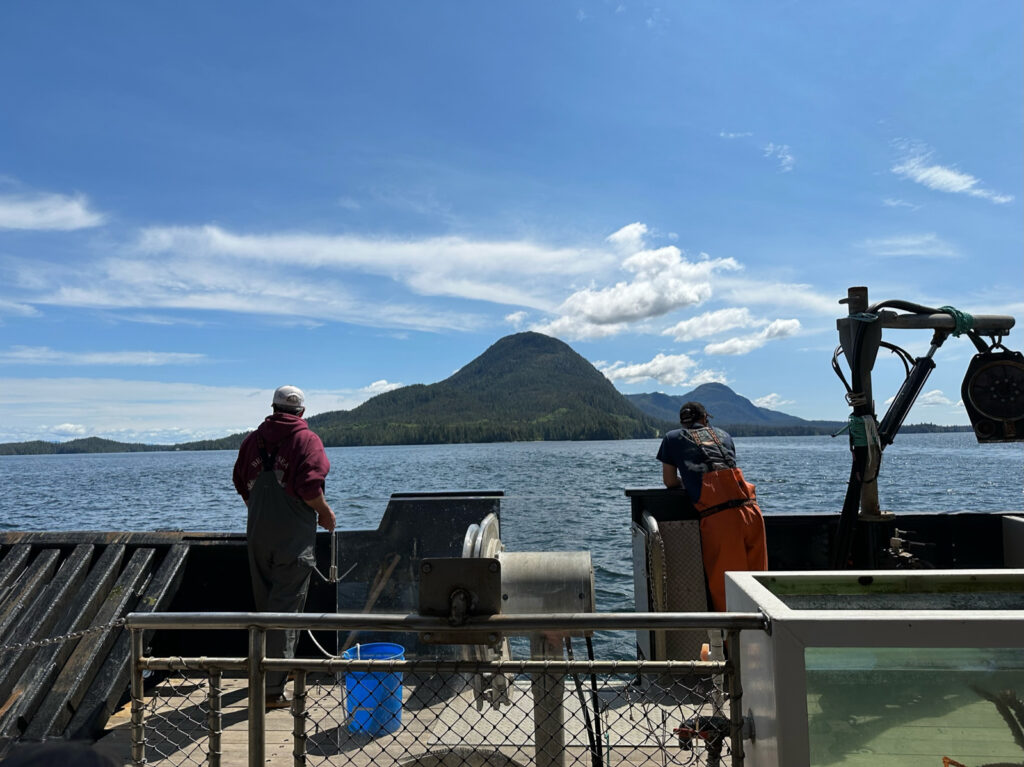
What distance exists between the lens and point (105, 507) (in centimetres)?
3972

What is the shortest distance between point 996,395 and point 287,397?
447cm

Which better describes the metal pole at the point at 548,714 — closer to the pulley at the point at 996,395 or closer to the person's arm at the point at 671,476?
the person's arm at the point at 671,476

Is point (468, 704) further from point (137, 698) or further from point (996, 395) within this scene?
point (996, 395)

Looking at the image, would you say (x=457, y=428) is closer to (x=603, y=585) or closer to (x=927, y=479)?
(x=927, y=479)

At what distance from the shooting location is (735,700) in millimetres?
2045

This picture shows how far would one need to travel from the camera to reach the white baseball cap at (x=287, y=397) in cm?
450

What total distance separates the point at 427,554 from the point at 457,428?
590 feet

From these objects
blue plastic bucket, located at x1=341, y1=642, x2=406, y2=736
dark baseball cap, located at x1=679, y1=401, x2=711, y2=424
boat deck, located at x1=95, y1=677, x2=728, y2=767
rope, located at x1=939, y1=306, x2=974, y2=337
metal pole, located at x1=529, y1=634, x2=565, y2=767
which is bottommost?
boat deck, located at x1=95, y1=677, x2=728, y2=767

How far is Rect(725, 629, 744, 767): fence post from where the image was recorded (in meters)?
2.00

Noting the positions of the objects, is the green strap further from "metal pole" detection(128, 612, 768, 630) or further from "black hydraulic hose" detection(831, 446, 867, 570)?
"metal pole" detection(128, 612, 768, 630)

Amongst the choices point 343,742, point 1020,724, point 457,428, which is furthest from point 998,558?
point 457,428

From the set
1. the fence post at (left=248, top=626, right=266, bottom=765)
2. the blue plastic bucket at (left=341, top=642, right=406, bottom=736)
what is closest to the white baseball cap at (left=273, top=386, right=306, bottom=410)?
the blue plastic bucket at (left=341, top=642, right=406, bottom=736)

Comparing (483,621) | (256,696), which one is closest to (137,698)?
(256,696)

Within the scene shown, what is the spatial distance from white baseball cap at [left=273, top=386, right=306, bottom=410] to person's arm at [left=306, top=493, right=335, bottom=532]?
23.9 inches
